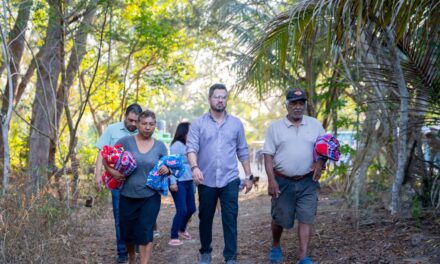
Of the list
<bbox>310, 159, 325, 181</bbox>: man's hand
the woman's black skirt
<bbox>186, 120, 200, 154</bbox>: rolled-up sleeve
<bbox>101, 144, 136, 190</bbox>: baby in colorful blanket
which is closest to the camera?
<bbox>101, 144, 136, 190</bbox>: baby in colorful blanket

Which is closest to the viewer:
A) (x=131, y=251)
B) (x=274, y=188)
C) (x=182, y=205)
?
(x=131, y=251)

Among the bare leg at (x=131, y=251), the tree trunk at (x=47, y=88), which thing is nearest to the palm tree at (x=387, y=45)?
the bare leg at (x=131, y=251)

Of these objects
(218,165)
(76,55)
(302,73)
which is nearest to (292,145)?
(218,165)

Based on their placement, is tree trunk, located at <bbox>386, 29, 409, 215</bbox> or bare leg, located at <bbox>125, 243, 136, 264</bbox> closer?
bare leg, located at <bbox>125, 243, 136, 264</bbox>

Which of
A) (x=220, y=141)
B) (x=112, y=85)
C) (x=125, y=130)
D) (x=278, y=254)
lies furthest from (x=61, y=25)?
(x=112, y=85)

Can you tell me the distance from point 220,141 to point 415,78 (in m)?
2.51

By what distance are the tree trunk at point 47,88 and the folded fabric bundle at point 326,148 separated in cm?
544

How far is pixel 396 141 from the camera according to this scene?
8148 millimetres

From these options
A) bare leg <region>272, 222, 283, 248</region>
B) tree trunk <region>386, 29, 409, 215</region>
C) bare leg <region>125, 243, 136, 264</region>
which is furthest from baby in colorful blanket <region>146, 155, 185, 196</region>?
tree trunk <region>386, 29, 409, 215</region>

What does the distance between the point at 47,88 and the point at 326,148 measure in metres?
8.20

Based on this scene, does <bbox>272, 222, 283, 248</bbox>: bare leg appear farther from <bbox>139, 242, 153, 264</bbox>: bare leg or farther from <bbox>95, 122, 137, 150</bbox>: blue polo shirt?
<bbox>95, 122, 137, 150</bbox>: blue polo shirt

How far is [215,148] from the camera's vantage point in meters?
6.14

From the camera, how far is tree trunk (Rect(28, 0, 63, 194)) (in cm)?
1034

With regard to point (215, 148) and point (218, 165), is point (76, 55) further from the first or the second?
point (218, 165)
